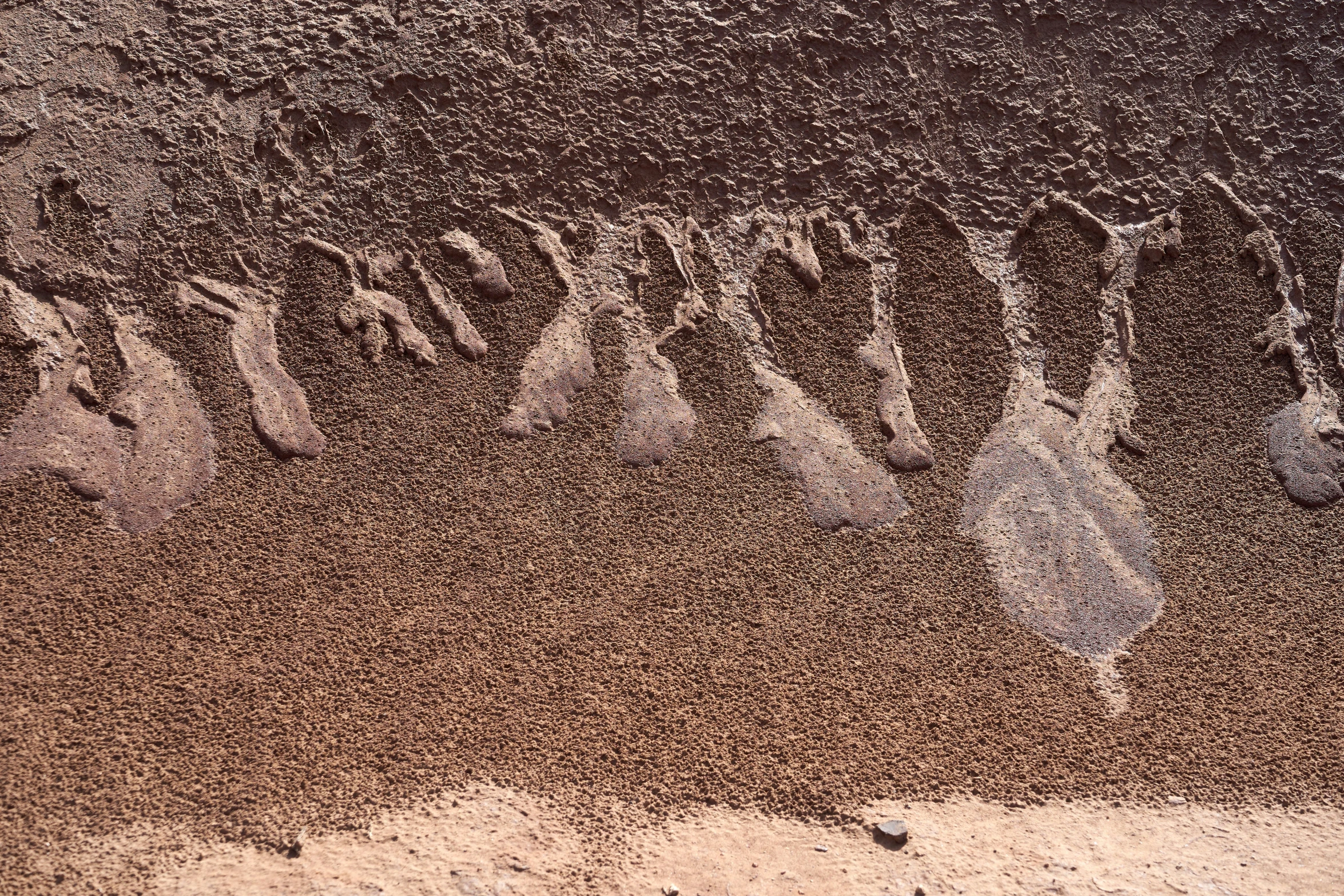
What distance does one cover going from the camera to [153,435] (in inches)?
122

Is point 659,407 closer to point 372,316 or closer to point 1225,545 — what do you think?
point 372,316

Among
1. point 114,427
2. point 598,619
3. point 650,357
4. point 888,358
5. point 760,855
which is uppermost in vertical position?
point 888,358

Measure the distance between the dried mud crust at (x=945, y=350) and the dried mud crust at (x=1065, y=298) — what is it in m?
0.20

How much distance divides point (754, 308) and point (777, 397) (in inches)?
17.1

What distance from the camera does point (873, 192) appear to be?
3.82 meters

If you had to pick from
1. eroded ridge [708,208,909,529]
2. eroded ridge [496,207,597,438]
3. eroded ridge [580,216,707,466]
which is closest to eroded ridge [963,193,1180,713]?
eroded ridge [708,208,909,529]

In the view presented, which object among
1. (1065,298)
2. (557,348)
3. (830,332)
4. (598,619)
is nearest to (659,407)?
(557,348)

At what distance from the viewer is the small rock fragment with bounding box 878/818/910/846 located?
2236 millimetres

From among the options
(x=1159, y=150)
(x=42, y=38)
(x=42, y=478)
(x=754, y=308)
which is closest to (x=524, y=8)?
(x=754, y=308)

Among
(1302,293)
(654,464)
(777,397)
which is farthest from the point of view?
(1302,293)

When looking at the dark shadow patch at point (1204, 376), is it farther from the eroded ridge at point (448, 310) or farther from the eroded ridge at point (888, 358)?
the eroded ridge at point (448, 310)

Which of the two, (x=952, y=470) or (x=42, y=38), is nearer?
(x=952, y=470)

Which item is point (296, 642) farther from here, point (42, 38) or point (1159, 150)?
point (1159, 150)

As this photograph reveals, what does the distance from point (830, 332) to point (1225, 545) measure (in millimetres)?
1659
